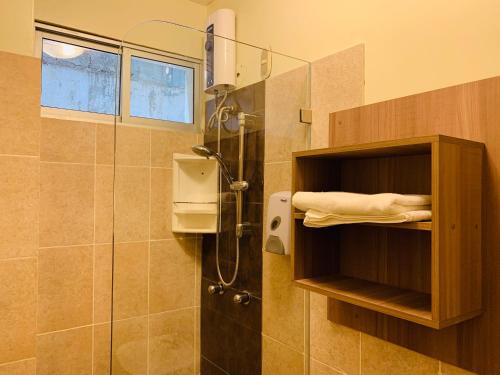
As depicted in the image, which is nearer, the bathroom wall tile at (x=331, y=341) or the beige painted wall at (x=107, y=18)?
the bathroom wall tile at (x=331, y=341)

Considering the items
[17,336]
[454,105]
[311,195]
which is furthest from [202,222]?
[454,105]

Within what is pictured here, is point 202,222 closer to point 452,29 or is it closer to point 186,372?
point 186,372

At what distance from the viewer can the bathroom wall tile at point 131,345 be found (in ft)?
4.68

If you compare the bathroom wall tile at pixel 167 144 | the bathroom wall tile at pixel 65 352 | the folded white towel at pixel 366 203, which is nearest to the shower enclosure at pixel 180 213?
the bathroom wall tile at pixel 167 144

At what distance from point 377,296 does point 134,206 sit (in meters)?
0.94

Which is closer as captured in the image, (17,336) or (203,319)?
(17,336)

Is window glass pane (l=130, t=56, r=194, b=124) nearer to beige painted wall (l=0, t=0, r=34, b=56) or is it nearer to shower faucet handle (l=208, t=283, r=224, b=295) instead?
beige painted wall (l=0, t=0, r=34, b=56)

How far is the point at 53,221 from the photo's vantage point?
165 cm

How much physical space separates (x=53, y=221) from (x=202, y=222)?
0.72 metres

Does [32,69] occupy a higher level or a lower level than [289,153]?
higher

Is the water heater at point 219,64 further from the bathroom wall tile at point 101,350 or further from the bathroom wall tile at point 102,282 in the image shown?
the bathroom wall tile at point 101,350

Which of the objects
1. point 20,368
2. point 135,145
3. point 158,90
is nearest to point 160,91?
point 158,90

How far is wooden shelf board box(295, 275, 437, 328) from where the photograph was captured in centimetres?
83

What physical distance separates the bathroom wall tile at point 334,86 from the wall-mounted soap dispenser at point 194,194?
443 mm
